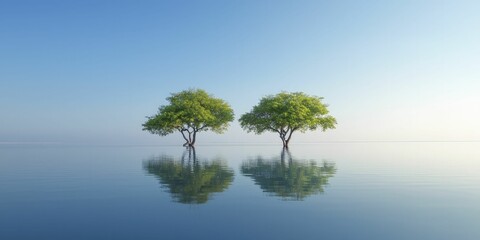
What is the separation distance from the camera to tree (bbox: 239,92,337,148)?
9012cm

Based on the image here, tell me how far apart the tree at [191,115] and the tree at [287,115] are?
23.2ft

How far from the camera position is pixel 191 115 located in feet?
306

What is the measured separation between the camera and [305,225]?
10898 mm

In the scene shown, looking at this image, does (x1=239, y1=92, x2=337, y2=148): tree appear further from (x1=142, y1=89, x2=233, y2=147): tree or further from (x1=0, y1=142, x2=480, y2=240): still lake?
(x1=0, y1=142, x2=480, y2=240): still lake

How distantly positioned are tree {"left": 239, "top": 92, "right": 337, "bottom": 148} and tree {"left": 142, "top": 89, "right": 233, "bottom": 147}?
708 cm

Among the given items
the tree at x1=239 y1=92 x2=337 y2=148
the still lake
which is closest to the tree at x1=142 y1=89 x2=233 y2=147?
the tree at x1=239 y1=92 x2=337 y2=148

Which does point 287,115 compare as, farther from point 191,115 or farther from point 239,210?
point 239,210

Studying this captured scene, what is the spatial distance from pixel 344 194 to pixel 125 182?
523 inches

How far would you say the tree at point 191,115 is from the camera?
306ft

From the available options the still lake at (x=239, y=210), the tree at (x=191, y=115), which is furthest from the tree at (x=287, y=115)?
the still lake at (x=239, y=210)

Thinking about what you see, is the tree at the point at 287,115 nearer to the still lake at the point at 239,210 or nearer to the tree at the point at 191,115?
the tree at the point at 191,115

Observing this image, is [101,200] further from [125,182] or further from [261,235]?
[261,235]

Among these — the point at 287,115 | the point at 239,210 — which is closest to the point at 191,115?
the point at 287,115

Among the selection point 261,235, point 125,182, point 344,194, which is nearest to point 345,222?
point 261,235
